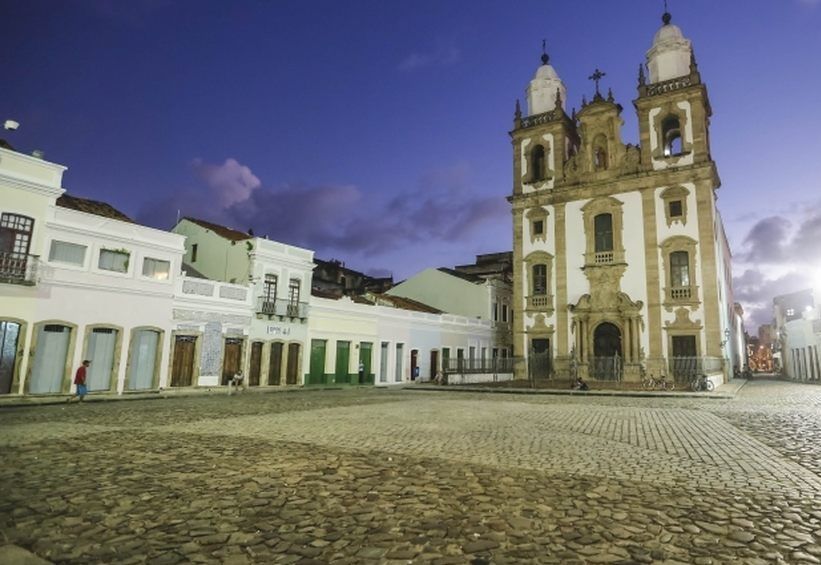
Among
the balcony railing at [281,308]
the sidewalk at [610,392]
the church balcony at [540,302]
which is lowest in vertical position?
the sidewalk at [610,392]

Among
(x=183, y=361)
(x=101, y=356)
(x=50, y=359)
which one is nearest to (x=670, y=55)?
(x=183, y=361)

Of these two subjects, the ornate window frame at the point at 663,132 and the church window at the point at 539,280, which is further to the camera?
the church window at the point at 539,280

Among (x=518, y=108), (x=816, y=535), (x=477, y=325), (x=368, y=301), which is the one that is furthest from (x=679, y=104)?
(x=816, y=535)

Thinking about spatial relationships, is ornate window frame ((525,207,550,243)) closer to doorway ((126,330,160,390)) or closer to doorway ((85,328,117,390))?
doorway ((126,330,160,390))

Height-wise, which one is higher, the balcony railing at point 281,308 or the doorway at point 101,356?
the balcony railing at point 281,308

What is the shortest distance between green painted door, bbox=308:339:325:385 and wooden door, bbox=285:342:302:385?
868 millimetres

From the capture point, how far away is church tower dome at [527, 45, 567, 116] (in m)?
37.0

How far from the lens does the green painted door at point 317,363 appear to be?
2780 centimetres

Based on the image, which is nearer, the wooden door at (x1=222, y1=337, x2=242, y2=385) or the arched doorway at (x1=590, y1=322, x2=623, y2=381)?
the wooden door at (x1=222, y1=337, x2=242, y2=385)

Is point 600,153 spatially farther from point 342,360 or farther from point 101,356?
point 101,356

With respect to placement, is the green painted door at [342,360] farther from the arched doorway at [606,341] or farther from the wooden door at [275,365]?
the arched doorway at [606,341]

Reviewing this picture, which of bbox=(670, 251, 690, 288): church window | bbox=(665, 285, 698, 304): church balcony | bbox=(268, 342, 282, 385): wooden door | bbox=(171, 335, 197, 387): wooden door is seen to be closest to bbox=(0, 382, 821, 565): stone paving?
bbox=(171, 335, 197, 387): wooden door

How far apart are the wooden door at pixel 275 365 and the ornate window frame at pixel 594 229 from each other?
63.5 ft

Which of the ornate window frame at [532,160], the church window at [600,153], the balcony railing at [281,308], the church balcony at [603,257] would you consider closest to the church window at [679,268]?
the church balcony at [603,257]
